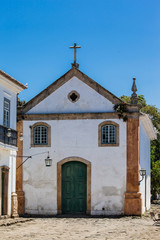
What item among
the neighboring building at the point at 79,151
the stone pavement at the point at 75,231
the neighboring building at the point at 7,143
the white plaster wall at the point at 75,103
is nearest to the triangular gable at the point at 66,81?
the neighboring building at the point at 79,151

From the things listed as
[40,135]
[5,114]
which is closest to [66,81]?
[40,135]

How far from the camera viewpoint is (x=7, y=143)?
2203 centimetres

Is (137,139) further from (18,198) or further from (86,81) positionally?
(18,198)

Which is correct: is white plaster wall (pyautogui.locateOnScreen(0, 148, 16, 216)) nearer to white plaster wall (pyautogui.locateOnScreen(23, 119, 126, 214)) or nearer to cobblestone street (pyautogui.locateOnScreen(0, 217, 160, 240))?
cobblestone street (pyautogui.locateOnScreen(0, 217, 160, 240))

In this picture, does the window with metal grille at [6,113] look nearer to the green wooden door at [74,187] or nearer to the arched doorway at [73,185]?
the arched doorway at [73,185]

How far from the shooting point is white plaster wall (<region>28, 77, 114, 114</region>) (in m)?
26.2

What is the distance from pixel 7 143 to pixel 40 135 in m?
4.61

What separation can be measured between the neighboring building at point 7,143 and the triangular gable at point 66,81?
9.08 feet

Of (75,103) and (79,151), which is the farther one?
(75,103)

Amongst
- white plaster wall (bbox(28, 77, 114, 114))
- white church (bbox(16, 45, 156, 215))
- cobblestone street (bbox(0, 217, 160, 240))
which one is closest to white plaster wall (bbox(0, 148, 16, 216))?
white church (bbox(16, 45, 156, 215))

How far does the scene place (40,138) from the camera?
86.9 feet

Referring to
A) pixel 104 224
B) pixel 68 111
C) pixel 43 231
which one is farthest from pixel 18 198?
pixel 43 231

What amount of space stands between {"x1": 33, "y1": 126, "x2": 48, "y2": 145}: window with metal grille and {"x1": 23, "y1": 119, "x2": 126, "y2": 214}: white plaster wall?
0.35m

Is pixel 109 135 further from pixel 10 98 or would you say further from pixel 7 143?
pixel 7 143
